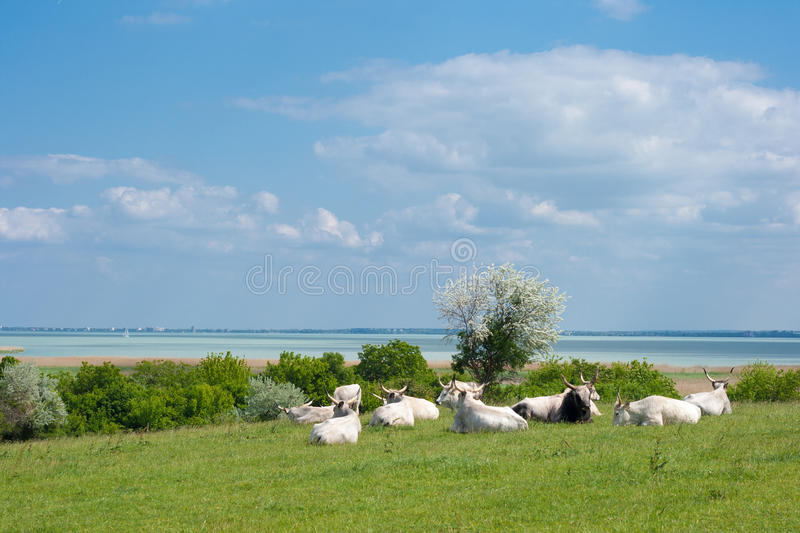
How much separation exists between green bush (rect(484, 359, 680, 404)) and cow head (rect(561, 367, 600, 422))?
865 centimetres

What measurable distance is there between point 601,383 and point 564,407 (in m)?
11.6

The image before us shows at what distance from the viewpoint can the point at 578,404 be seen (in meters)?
20.6

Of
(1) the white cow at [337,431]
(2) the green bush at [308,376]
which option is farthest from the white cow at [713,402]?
(2) the green bush at [308,376]

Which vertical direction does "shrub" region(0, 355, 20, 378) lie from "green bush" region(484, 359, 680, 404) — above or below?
above

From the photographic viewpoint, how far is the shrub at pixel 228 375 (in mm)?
30062

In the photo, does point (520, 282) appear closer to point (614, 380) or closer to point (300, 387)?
point (614, 380)

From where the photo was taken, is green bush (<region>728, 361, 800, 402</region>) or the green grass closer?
the green grass

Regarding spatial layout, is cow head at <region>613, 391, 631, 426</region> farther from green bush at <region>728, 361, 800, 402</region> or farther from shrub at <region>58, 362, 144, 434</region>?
shrub at <region>58, 362, 144, 434</region>

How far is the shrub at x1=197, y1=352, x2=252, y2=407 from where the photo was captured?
98.6 feet

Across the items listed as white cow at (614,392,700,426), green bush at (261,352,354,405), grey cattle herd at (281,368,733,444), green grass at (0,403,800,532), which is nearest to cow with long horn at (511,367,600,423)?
grey cattle herd at (281,368,733,444)

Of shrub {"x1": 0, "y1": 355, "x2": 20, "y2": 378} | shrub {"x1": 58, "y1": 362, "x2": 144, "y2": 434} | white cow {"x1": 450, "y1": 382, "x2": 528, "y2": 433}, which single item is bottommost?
shrub {"x1": 58, "y1": 362, "x2": 144, "y2": 434}

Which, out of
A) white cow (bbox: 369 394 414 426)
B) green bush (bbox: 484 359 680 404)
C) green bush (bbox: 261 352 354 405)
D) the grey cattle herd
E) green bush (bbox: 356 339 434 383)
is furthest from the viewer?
green bush (bbox: 356 339 434 383)

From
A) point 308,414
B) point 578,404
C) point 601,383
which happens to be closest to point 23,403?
point 308,414

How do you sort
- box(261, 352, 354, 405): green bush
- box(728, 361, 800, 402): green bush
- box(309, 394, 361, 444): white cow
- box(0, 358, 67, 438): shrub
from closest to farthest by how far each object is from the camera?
box(309, 394, 361, 444): white cow < box(0, 358, 67, 438): shrub < box(728, 361, 800, 402): green bush < box(261, 352, 354, 405): green bush
